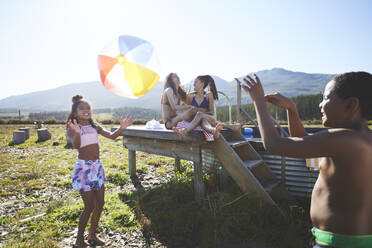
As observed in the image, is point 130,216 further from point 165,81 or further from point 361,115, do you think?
point 361,115

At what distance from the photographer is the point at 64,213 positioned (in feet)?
Answer: 13.7

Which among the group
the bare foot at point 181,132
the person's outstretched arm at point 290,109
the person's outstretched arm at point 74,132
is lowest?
the bare foot at point 181,132

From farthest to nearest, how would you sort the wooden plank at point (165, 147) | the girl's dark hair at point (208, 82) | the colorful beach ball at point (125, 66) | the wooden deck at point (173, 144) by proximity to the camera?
1. the girl's dark hair at point (208, 82)
2. the wooden plank at point (165, 147)
3. the wooden deck at point (173, 144)
4. the colorful beach ball at point (125, 66)

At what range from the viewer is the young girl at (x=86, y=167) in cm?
310

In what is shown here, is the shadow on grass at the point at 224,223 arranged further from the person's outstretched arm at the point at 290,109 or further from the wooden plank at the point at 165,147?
the person's outstretched arm at the point at 290,109

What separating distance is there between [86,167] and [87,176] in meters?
0.13

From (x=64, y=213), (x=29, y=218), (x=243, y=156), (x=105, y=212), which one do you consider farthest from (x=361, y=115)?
(x=29, y=218)

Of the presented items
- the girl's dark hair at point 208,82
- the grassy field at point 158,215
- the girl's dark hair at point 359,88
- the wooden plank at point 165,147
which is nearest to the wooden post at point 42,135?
the grassy field at point 158,215

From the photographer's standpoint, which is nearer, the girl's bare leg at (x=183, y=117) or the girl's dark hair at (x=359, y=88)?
the girl's dark hair at (x=359, y=88)

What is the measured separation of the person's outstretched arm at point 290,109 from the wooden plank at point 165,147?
2.50 m

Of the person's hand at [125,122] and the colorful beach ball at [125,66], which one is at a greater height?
the colorful beach ball at [125,66]

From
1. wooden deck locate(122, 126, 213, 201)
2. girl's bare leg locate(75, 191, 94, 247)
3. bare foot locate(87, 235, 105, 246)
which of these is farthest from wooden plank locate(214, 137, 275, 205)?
bare foot locate(87, 235, 105, 246)

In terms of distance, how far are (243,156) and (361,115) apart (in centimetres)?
343

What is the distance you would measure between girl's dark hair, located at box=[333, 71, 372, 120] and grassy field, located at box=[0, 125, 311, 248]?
96.2 inches
